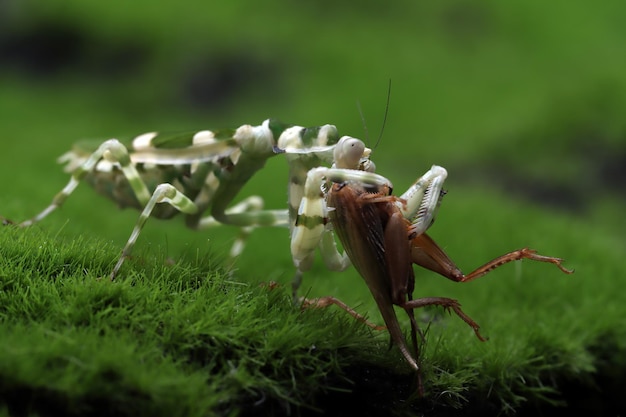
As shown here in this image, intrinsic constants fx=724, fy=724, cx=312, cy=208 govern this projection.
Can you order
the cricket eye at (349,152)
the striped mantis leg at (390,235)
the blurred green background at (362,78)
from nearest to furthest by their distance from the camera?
1. the striped mantis leg at (390,235)
2. the cricket eye at (349,152)
3. the blurred green background at (362,78)

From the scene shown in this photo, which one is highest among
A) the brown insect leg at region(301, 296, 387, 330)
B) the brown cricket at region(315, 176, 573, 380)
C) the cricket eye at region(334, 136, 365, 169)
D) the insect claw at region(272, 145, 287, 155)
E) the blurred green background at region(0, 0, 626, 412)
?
the cricket eye at region(334, 136, 365, 169)

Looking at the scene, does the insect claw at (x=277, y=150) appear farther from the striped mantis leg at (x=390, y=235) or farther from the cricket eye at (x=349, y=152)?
the striped mantis leg at (x=390, y=235)

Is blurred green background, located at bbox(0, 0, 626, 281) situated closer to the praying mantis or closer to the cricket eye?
the praying mantis

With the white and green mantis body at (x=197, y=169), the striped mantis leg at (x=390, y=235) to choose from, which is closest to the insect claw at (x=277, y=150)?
the white and green mantis body at (x=197, y=169)

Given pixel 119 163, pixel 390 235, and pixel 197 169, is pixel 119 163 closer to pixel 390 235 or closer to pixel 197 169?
pixel 197 169

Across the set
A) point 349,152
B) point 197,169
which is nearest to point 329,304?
point 349,152

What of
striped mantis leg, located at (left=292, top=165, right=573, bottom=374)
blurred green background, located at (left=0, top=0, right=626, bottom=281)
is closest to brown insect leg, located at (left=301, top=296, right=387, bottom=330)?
striped mantis leg, located at (left=292, top=165, right=573, bottom=374)
